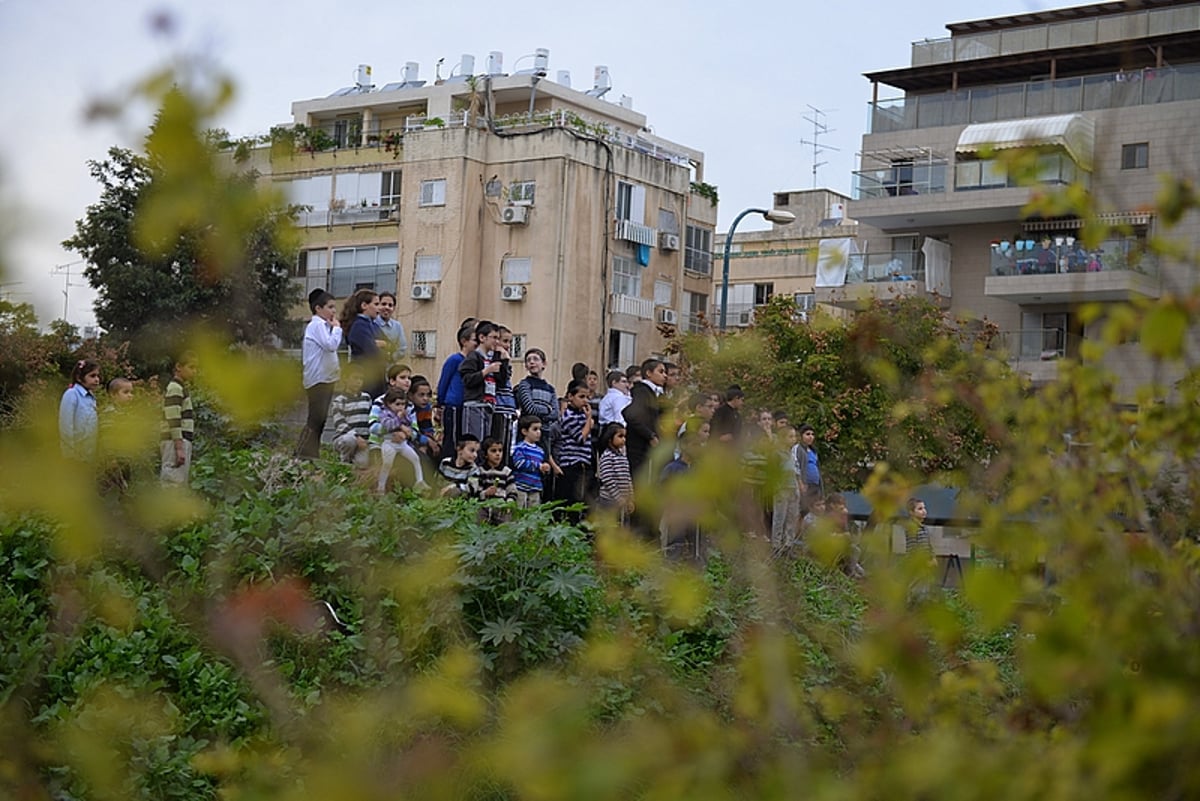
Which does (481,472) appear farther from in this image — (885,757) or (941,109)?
(941,109)

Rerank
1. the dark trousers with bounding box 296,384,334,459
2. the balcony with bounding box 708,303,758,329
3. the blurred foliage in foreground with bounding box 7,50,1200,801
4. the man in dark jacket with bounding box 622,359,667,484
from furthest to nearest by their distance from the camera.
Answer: the balcony with bounding box 708,303,758,329 → the man in dark jacket with bounding box 622,359,667,484 → the dark trousers with bounding box 296,384,334,459 → the blurred foliage in foreground with bounding box 7,50,1200,801

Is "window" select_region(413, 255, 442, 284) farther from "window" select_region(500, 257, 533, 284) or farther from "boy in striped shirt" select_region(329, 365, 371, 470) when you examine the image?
"boy in striped shirt" select_region(329, 365, 371, 470)

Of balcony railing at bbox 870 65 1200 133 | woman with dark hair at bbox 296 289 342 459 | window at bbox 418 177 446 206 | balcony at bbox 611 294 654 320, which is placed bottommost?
woman with dark hair at bbox 296 289 342 459

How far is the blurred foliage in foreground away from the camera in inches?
90.1

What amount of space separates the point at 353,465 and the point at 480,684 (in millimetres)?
3120

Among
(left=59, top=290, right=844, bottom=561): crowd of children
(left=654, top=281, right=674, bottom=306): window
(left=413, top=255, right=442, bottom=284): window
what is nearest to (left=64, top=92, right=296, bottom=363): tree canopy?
(left=59, top=290, right=844, bottom=561): crowd of children

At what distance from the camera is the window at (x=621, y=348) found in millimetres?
42750

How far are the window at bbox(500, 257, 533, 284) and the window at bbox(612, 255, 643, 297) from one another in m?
2.51

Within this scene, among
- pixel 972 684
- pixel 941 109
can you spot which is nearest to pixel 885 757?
pixel 972 684

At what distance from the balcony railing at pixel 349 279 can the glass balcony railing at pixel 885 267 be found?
510 inches

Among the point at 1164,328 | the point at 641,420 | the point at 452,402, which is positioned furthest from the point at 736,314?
the point at 1164,328

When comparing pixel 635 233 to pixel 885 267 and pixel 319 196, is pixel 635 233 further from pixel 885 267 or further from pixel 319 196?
pixel 885 267

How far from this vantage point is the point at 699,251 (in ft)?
153

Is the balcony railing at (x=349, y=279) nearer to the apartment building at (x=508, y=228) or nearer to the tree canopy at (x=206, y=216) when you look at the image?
the apartment building at (x=508, y=228)
